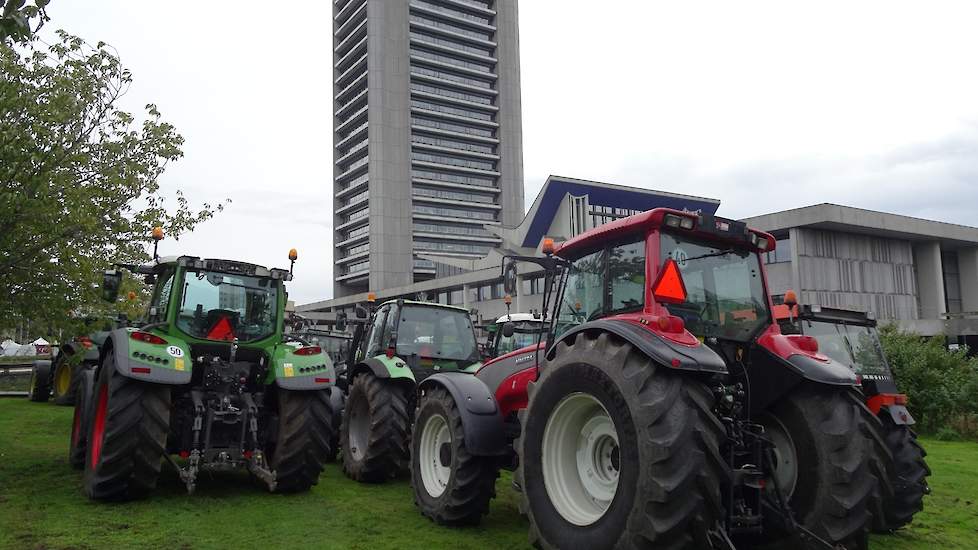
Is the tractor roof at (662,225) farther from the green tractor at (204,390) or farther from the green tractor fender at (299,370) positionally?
the green tractor at (204,390)

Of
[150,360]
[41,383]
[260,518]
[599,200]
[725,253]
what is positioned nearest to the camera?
[725,253]

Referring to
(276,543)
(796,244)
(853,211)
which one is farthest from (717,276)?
(853,211)

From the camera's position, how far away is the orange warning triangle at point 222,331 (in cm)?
739

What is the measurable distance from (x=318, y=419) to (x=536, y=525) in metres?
3.33

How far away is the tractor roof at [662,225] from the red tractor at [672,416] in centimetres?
1

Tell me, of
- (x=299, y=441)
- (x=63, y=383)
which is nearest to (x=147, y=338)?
(x=299, y=441)

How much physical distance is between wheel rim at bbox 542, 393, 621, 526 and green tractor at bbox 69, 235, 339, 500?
327cm

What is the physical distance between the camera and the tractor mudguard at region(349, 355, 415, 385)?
7.91 m

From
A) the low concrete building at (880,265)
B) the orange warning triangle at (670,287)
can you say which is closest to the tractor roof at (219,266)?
the orange warning triangle at (670,287)

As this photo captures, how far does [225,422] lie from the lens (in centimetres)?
688

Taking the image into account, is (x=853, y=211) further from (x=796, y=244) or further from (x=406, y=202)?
(x=406, y=202)

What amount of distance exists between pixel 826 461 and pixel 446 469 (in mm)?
3085

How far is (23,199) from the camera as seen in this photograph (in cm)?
725

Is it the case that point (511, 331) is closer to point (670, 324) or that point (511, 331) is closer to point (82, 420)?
point (670, 324)
